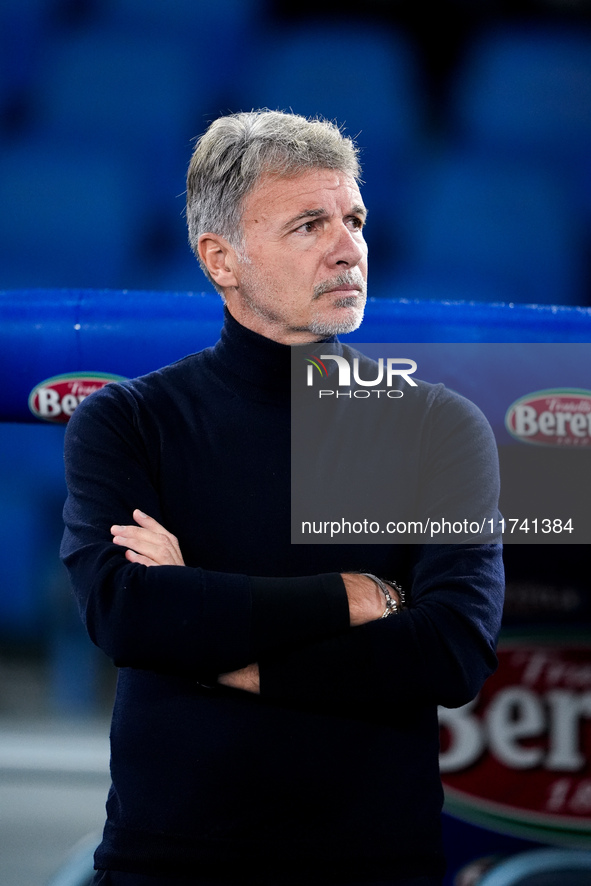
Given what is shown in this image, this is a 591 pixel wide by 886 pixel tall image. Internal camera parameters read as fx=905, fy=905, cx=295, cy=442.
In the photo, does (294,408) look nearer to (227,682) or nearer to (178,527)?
(178,527)

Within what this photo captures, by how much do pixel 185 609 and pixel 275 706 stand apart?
164 millimetres

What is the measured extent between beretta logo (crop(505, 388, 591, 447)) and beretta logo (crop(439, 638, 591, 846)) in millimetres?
649

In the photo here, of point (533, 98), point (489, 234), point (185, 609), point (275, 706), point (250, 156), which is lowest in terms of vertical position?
point (275, 706)

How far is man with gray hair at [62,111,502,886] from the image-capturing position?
1.08m

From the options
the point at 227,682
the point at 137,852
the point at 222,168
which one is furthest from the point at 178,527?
the point at 222,168

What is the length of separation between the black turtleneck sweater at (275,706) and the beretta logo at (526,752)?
1.02m

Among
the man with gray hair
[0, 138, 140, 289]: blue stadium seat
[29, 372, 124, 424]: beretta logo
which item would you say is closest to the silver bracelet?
the man with gray hair

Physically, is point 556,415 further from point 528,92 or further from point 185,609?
point 528,92

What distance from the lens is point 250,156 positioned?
1.30 metres

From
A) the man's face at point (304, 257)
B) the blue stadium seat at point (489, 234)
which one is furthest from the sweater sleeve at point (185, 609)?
the blue stadium seat at point (489, 234)

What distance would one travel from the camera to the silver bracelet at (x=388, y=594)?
1142mm

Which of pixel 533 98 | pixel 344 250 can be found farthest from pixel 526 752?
pixel 533 98

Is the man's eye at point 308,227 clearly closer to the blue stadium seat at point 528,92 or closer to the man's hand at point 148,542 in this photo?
the man's hand at point 148,542

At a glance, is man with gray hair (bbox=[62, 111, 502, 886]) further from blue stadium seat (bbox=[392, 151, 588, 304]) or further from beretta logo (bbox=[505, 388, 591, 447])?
blue stadium seat (bbox=[392, 151, 588, 304])
